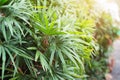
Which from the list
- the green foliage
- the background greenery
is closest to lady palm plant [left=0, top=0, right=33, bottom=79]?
the background greenery

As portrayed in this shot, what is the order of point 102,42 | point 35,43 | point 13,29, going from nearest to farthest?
point 13,29
point 35,43
point 102,42

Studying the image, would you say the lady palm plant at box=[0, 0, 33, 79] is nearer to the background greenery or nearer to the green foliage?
the background greenery

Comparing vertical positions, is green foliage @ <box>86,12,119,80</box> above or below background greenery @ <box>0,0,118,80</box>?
below

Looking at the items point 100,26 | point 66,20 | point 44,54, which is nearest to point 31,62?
point 44,54

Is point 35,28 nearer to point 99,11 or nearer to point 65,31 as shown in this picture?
point 65,31

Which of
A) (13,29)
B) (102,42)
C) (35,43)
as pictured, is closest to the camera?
(13,29)

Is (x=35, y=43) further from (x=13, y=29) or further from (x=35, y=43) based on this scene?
(x=13, y=29)

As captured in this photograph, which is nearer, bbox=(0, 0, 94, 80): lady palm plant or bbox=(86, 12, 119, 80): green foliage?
bbox=(0, 0, 94, 80): lady palm plant

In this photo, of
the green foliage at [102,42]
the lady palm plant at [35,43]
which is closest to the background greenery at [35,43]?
the lady palm plant at [35,43]

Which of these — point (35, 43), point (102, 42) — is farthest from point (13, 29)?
point (102, 42)

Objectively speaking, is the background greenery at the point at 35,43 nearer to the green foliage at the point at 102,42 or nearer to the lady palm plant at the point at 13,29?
the lady palm plant at the point at 13,29

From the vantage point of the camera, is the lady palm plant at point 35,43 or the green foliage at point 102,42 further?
the green foliage at point 102,42

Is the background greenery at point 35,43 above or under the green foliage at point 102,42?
above

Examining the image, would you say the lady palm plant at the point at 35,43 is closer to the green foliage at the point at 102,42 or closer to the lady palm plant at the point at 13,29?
the lady palm plant at the point at 13,29
